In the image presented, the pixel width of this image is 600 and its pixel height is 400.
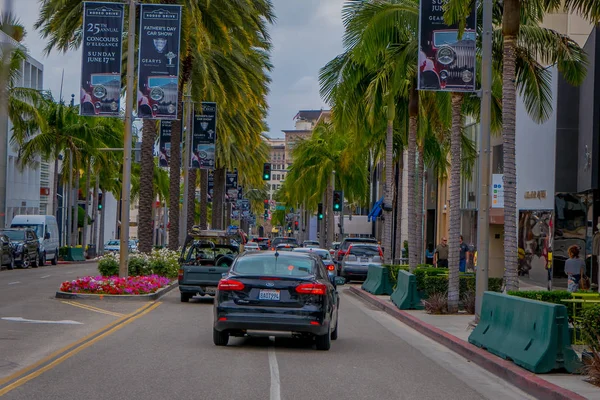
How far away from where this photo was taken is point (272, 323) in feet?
46.3

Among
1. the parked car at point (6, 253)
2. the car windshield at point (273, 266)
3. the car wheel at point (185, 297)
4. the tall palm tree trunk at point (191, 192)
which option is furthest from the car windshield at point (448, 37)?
the parked car at point (6, 253)

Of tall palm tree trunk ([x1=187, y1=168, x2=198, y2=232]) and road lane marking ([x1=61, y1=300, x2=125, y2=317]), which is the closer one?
road lane marking ([x1=61, y1=300, x2=125, y2=317])

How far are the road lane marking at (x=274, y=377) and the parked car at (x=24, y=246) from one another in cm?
3318

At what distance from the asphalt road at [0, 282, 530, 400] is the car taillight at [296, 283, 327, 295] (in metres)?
0.96

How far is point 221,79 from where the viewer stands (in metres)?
37.8

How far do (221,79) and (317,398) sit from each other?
2871cm

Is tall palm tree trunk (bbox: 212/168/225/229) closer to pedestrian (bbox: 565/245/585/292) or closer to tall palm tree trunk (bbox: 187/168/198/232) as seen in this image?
tall palm tree trunk (bbox: 187/168/198/232)

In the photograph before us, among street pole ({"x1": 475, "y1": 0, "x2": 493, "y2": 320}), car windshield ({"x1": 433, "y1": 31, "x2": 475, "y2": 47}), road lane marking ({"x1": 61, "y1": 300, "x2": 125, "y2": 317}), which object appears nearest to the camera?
street pole ({"x1": 475, "y1": 0, "x2": 493, "y2": 320})

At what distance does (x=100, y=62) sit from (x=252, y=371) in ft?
47.0

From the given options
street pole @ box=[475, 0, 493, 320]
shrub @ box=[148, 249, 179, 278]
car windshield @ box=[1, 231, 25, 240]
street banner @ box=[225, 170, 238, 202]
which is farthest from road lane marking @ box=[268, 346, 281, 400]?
street banner @ box=[225, 170, 238, 202]

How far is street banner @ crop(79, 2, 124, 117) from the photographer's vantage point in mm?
24359

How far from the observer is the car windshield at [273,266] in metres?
14.7

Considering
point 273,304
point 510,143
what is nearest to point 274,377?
point 273,304

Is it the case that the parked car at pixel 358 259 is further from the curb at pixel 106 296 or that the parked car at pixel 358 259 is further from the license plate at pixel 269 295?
the license plate at pixel 269 295
